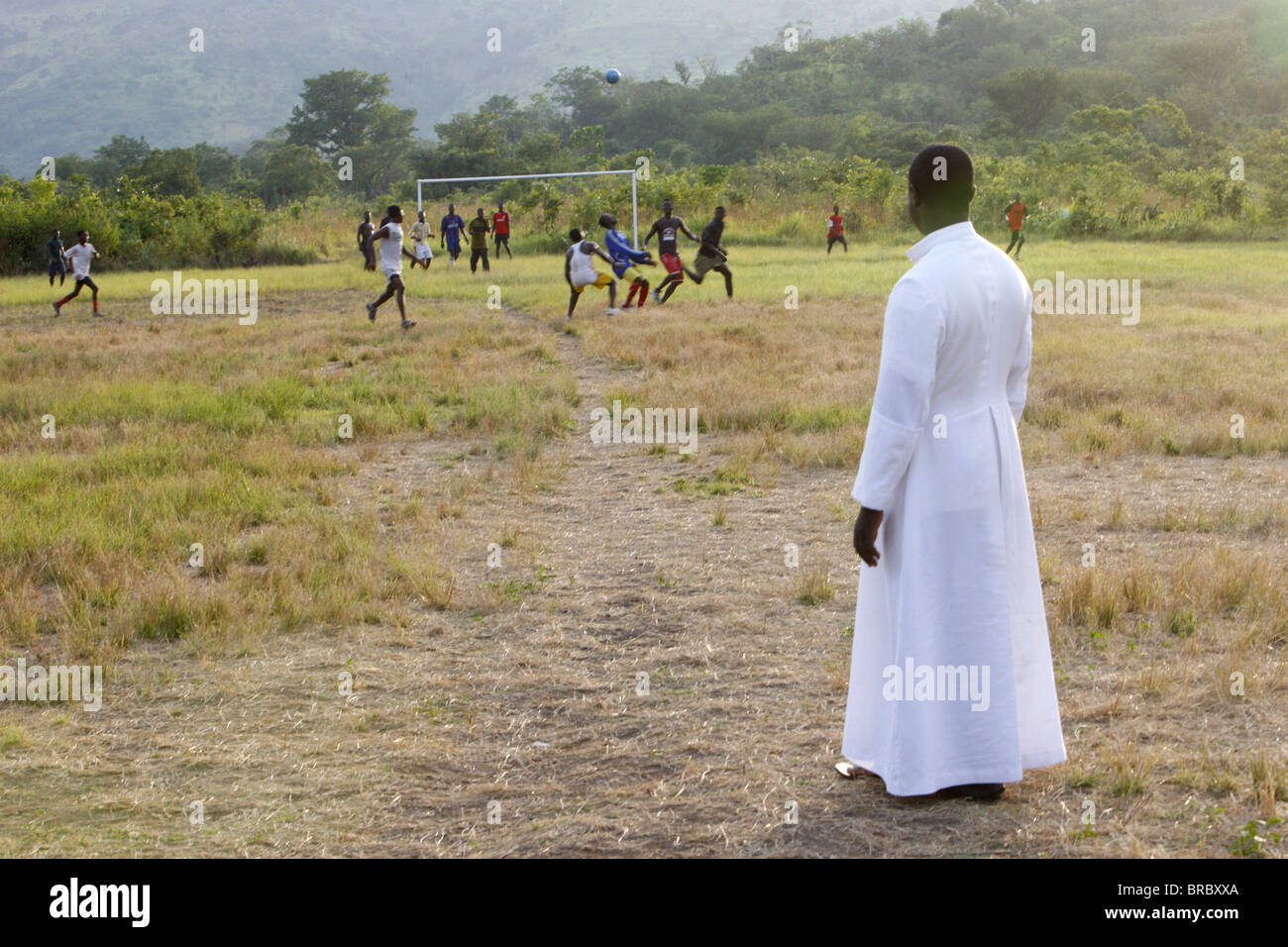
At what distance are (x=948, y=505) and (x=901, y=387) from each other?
393 mm

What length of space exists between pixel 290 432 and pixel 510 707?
5983mm


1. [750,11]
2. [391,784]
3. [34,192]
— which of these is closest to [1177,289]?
[391,784]

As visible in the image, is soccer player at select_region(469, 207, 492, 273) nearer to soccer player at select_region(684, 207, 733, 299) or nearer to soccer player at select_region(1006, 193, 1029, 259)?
soccer player at select_region(684, 207, 733, 299)

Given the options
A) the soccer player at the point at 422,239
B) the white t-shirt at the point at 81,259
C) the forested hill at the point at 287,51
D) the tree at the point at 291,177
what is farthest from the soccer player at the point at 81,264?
the forested hill at the point at 287,51

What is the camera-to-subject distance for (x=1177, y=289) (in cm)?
1883

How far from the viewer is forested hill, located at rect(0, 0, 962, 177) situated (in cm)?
14438

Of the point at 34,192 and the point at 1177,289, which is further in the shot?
the point at 34,192

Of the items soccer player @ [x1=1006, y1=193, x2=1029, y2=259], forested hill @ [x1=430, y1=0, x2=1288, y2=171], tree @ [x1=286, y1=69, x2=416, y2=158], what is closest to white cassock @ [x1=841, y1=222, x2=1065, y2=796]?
soccer player @ [x1=1006, y1=193, x2=1029, y2=259]

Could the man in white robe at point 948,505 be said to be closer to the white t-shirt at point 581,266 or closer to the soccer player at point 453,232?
the white t-shirt at point 581,266

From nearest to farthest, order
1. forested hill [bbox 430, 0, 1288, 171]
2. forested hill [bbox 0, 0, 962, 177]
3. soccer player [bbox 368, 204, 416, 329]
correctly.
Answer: soccer player [bbox 368, 204, 416, 329]
forested hill [bbox 430, 0, 1288, 171]
forested hill [bbox 0, 0, 962, 177]

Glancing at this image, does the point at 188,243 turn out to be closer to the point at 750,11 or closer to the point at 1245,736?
the point at 1245,736

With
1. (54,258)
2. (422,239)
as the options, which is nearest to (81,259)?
(54,258)

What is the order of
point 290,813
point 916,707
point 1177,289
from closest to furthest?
point 916,707 < point 290,813 < point 1177,289

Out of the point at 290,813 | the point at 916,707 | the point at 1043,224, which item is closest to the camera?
the point at 916,707
